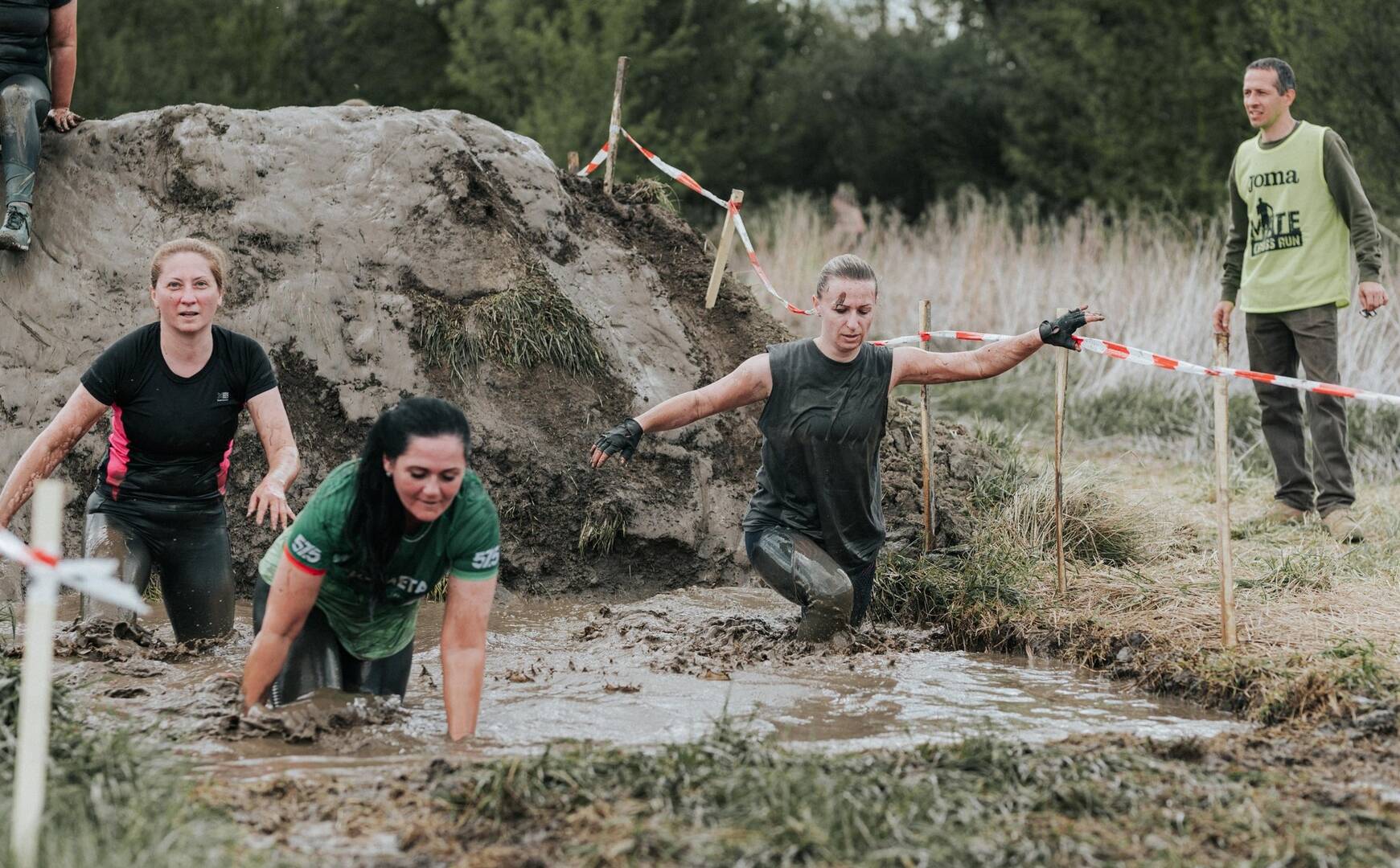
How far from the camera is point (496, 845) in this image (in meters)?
3.54

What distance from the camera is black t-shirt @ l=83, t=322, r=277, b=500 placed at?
17.6 feet

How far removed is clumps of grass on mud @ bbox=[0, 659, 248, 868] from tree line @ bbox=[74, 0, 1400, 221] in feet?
62.1

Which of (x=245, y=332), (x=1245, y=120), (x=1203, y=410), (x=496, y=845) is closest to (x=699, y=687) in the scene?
(x=496, y=845)

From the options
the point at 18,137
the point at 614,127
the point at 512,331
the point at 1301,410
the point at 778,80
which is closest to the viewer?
the point at 18,137

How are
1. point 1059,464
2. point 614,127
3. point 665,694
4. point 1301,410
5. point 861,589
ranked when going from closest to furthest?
point 665,694, point 861,589, point 1059,464, point 1301,410, point 614,127

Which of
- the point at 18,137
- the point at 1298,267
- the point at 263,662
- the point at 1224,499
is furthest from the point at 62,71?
the point at 1298,267

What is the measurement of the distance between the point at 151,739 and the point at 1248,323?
618 cm

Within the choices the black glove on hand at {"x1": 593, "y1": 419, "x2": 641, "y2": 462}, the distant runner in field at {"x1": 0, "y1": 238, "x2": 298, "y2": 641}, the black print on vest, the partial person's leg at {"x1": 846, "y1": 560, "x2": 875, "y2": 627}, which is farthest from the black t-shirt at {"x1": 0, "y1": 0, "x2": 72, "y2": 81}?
the black print on vest

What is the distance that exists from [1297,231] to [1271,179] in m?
0.32

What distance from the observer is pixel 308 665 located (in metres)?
4.77

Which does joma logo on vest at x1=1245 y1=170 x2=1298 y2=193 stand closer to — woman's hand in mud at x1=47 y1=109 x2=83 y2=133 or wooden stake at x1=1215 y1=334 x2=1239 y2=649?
wooden stake at x1=1215 y1=334 x2=1239 y2=649

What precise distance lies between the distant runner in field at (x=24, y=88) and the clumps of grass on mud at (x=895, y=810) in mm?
4679

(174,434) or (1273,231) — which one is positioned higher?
(1273,231)

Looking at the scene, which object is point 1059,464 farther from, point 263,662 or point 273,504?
point 263,662
